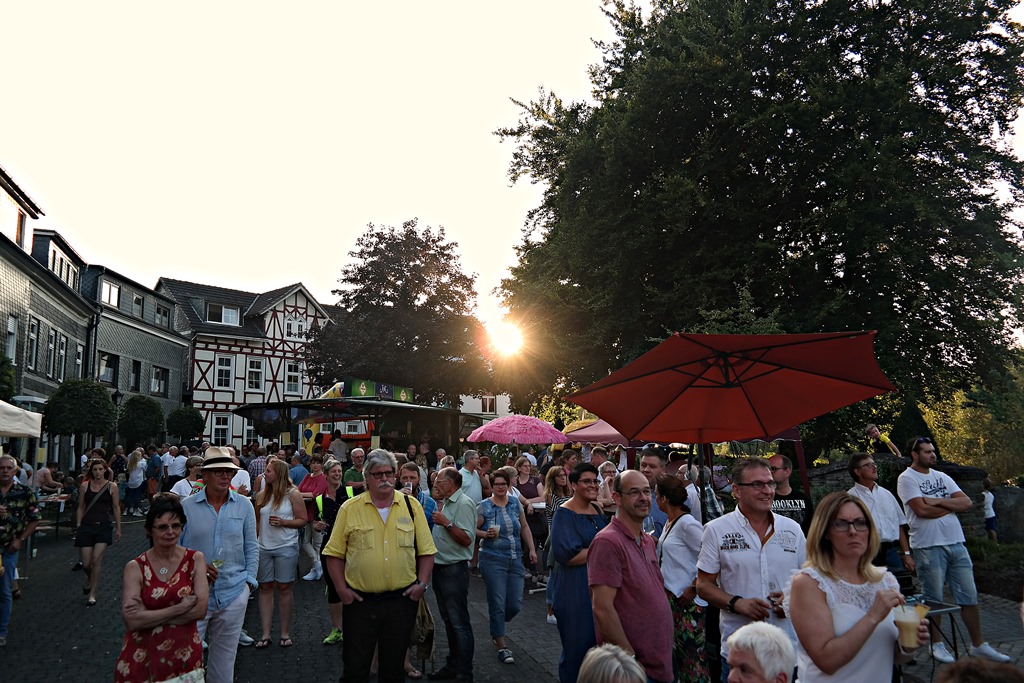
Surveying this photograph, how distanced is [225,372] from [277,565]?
150 feet

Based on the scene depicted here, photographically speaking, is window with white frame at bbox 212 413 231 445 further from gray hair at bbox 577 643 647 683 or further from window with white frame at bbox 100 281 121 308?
gray hair at bbox 577 643 647 683

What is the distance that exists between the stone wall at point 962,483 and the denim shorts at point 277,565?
Result: 9203mm

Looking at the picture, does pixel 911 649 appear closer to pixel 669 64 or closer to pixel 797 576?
pixel 797 576

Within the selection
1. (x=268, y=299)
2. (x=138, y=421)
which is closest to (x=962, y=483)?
(x=138, y=421)

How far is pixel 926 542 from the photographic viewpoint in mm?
7250

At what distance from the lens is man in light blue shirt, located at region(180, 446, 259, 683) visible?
5.78 meters

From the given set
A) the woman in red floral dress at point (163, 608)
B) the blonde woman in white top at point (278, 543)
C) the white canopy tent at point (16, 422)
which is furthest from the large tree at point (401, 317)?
the woman in red floral dress at point (163, 608)

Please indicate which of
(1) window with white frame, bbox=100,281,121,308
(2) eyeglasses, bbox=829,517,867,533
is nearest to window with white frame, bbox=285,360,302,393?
(1) window with white frame, bbox=100,281,121,308

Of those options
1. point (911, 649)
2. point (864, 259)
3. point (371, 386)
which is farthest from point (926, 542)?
point (371, 386)

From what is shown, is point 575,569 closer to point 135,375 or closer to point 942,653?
point 942,653

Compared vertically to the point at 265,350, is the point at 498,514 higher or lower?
lower

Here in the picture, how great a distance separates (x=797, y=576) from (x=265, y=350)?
52721 millimetres

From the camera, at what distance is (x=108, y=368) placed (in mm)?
40062

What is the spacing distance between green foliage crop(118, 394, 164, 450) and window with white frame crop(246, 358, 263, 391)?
16.4 metres
